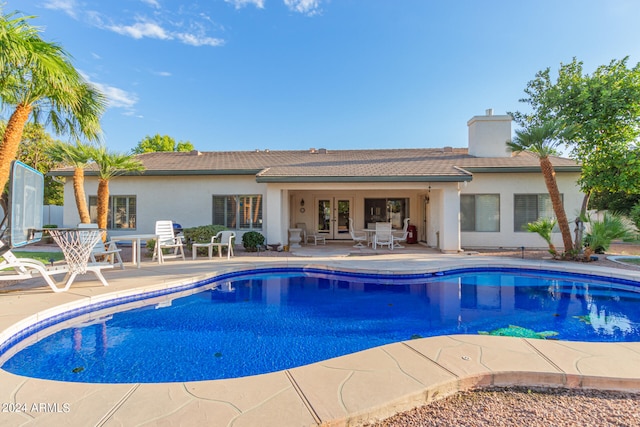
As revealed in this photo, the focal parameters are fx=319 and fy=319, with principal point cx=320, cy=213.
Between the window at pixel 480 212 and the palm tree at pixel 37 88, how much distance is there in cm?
1261

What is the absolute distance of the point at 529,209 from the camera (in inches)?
492

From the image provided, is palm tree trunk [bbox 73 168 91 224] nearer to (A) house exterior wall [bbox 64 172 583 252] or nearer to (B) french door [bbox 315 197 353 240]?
(A) house exterior wall [bbox 64 172 583 252]

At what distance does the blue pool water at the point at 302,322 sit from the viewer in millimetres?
3738

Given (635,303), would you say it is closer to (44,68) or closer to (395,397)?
(395,397)

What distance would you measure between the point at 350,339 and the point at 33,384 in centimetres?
341

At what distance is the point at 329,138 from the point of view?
2267 cm

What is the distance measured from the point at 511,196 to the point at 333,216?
786 centimetres

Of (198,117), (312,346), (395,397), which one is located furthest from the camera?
(198,117)

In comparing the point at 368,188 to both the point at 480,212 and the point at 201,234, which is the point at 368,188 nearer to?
the point at 480,212

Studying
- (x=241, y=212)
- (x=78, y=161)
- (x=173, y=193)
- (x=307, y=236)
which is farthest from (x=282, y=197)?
(x=78, y=161)

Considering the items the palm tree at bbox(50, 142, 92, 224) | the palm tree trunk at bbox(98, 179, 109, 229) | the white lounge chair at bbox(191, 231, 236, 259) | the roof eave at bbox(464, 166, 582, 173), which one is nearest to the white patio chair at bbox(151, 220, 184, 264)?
the white lounge chair at bbox(191, 231, 236, 259)

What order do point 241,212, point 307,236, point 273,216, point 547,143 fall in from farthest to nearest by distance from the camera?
point 307,236 < point 241,212 < point 273,216 < point 547,143

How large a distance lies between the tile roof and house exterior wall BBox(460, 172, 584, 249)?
0.48 metres

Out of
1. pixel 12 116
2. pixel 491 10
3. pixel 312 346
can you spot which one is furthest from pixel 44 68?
pixel 491 10
